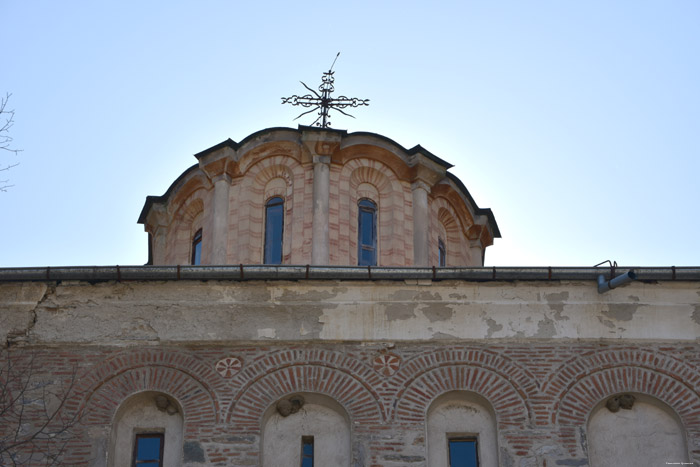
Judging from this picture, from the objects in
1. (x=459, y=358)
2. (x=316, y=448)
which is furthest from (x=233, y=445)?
(x=459, y=358)

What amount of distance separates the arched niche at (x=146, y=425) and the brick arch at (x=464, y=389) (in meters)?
2.86

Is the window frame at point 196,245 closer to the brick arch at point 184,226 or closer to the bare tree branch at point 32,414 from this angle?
the brick arch at point 184,226

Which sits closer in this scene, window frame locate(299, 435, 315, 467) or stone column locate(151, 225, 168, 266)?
window frame locate(299, 435, 315, 467)

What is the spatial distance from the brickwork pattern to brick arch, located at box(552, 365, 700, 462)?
0.04ft

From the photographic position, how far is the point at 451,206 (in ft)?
70.1

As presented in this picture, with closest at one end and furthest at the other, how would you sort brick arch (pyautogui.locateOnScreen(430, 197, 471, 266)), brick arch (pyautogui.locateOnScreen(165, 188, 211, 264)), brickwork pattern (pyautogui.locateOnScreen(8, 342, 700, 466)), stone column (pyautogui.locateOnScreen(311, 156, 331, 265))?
brickwork pattern (pyautogui.locateOnScreen(8, 342, 700, 466))
stone column (pyautogui.locateOnScreen(311, 156, 331, 265))
brick arch (pyautogui.locateOnScreen(165, 188, 211, 264))
brick arch (pyautogui.locateOnScreen(430, 197, 471, 266))

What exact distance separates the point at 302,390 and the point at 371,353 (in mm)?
1050

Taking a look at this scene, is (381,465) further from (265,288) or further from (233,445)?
(265,288)

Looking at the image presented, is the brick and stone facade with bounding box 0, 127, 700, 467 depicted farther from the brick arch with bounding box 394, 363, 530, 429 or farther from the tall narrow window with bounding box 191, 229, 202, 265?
the tall narrow window with bounding box 191, 229, 202, 265

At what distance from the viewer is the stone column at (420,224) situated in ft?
65.5

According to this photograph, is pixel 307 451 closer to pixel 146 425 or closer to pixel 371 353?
pixel 371 353

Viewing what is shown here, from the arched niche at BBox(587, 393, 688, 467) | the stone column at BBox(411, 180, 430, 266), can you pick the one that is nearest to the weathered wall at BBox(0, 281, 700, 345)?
the arched niche at BBox(587, 393, 688, 467)

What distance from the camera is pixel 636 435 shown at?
51.6ft

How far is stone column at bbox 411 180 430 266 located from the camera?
65.5ft
